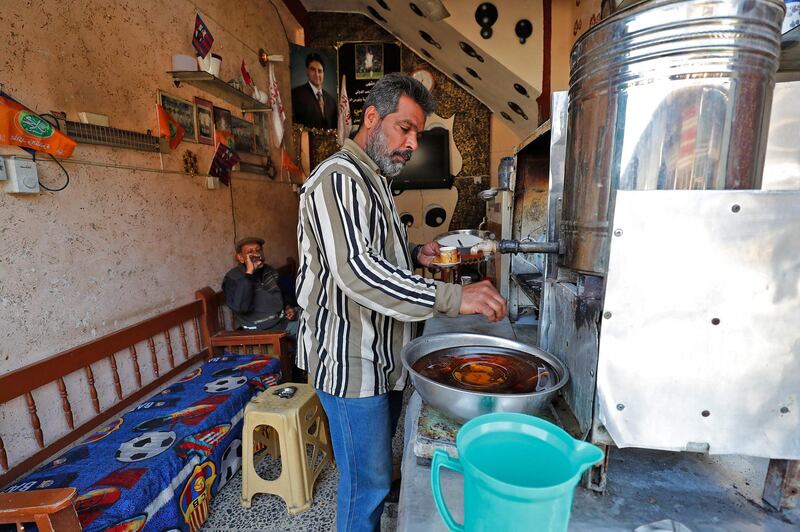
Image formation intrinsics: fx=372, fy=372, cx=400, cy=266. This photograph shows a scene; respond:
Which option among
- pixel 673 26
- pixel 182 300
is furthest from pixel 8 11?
pixel 673 26

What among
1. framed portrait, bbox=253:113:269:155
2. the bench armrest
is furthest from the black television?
the bench armrest

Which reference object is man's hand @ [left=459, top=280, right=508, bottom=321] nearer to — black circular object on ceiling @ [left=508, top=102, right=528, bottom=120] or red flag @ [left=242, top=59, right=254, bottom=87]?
red flag @ [left=242, top=59, right=254, bottom=87]

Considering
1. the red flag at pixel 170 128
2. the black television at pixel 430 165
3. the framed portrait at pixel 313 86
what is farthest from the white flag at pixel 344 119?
the red flag at pixel 170 128

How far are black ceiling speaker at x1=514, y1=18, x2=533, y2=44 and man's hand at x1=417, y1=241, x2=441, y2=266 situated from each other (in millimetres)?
3285

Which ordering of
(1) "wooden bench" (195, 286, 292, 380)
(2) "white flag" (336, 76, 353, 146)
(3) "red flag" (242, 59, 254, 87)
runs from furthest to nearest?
(2) "white flag" (336, 76, 353, 146)
(3) "red flag" (242, 59, 254, 87)
(1) "wooden bench" (195, 286, 292, 380)

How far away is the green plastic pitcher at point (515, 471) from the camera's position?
471 mm

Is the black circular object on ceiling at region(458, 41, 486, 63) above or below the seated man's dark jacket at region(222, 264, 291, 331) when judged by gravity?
above

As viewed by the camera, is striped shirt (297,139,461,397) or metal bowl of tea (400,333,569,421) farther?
striped shirt (297,139,461,397)

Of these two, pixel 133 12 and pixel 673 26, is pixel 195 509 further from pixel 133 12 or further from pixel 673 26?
pixel 133 12

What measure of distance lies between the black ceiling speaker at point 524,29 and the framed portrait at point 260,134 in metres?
2.94

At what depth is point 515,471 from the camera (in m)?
0.56

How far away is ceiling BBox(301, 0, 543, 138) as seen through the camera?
3.90 meters

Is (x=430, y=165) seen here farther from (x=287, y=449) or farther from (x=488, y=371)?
(x=488, y=371)

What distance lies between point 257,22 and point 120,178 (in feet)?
9.48
